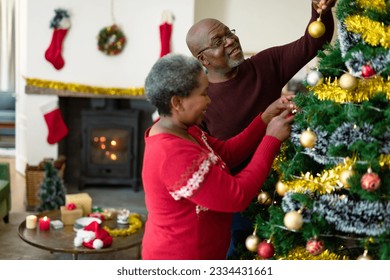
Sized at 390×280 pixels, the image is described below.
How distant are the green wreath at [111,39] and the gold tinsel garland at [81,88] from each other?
0.38m

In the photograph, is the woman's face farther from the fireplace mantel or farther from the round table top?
the fireplace mantel

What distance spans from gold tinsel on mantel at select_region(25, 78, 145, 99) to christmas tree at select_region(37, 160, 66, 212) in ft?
3.44

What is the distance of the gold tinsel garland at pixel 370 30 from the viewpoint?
124 cm

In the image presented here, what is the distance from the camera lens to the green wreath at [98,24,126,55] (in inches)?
206

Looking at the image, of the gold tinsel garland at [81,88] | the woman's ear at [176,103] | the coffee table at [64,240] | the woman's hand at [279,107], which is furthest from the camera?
the gold tinsel garland at [81,88]

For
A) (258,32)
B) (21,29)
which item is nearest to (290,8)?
(258,32)

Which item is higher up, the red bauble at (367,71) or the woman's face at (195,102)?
→ the red bauble at (367,71)

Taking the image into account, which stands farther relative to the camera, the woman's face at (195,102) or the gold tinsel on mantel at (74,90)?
the gold tinsel on mantel at (74,90)

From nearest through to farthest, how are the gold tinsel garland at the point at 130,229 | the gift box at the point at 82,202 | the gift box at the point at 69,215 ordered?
the gold tinsel garland at the point at 130,229
the gift box at the point at 69,215
the gift box at the point at 82,202

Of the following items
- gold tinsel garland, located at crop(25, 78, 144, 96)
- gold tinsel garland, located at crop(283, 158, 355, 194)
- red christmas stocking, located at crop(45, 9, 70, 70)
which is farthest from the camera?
gold tinsel garland, located at crop(25, 78, 144, 96)

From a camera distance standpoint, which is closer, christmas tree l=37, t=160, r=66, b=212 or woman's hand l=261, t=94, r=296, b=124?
woman's hand l=261, t=94, r=296, b=124

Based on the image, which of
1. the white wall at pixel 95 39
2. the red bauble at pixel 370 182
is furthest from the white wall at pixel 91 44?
the red bauble at pixel 370 182

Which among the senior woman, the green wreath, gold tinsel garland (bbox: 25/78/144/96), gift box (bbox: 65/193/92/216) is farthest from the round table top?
the green wreath

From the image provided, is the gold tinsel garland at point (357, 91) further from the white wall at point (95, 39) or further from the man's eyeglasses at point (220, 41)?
the white wall at point (95, 39)
